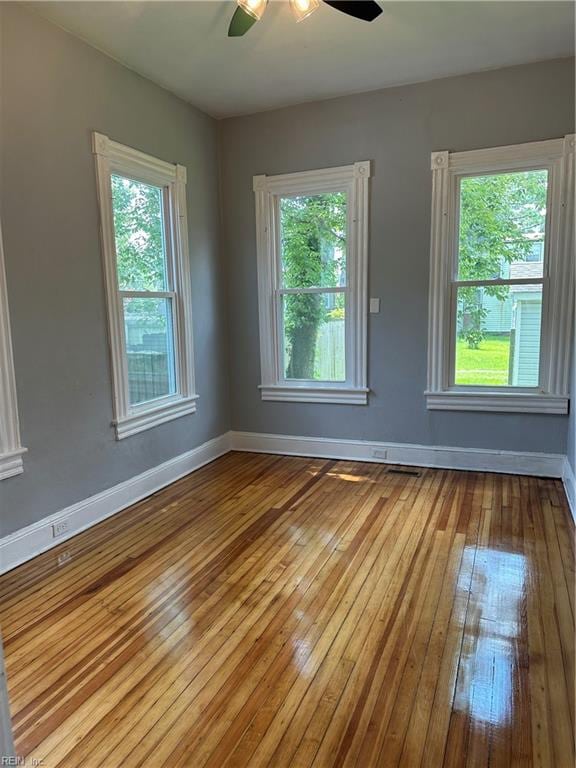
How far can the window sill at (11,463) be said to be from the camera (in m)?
2.46

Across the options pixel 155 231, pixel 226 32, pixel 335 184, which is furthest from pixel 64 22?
pixel 335 184

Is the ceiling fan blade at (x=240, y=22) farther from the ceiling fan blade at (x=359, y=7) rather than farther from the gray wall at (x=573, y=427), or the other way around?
the gray wall at (x=573, y=427)

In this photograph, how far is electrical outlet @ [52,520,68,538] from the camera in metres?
2.77

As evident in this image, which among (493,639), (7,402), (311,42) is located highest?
(311,42)

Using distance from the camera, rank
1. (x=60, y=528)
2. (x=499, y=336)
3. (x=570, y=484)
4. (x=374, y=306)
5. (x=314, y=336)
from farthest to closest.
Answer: (x=314, y=336) → (x=374, y=306) → (x=499, y=336) → (x=570, y=484) → (x=60, y=528)

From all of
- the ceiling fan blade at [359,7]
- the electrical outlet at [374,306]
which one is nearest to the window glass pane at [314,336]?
the electrical outlet at [374,306]

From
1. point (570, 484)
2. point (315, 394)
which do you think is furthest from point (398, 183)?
point (570, 484)

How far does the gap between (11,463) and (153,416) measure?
1121 mm

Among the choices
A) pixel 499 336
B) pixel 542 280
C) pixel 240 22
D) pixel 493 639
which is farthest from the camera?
pixel 499 336

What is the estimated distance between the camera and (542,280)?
139 inches

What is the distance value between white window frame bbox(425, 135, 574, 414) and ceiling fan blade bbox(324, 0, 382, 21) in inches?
58.2

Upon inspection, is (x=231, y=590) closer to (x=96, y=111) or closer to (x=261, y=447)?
(x=261, y=447)

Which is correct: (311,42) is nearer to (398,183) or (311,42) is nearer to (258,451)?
(398,183)

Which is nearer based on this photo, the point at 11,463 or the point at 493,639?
the point at 493,639
